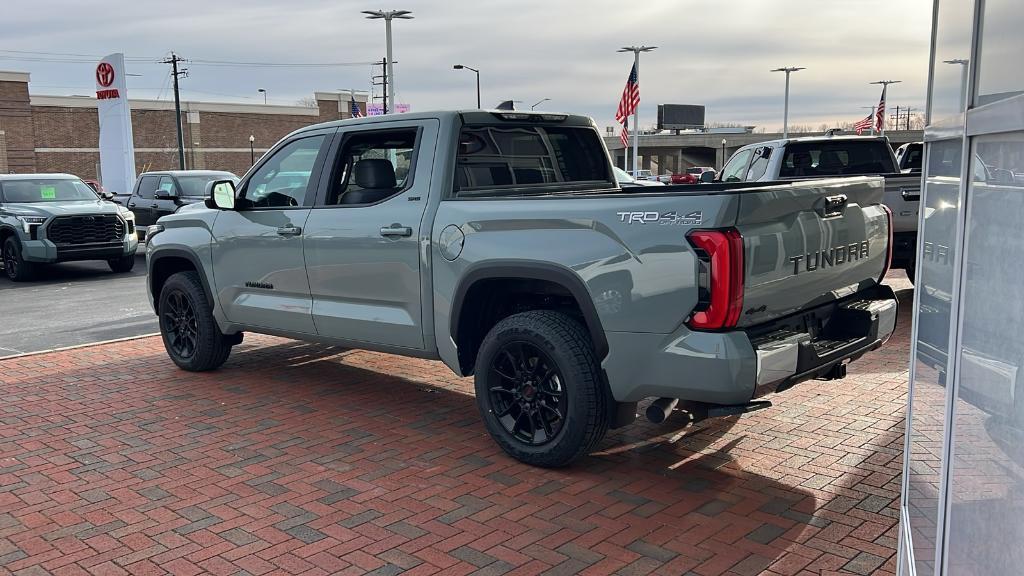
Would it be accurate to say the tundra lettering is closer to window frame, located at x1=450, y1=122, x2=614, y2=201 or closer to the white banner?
window frame, located at x1=450, y1=122, x2=614, y2=201

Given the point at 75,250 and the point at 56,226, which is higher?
the point at 56,226

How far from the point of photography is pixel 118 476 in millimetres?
4941

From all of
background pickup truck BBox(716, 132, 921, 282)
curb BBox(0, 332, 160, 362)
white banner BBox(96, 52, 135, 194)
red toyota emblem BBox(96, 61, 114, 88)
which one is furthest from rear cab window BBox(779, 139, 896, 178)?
red toyota emblem BBox(96, 61, 114, 88)

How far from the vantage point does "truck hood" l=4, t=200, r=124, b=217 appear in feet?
49.6

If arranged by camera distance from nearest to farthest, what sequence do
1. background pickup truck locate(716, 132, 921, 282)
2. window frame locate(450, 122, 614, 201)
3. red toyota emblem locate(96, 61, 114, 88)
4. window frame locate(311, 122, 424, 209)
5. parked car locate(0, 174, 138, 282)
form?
1. window frame locate(450, 122, 614, 201)
2. window frame locate(311, 122, 424, 209)
3. background pickup truck locate(716, 132, 921, 282)
4. parked car locate(0, 174, 138, 282)
5. red toyota emblem locate(96, 61, 114, 88)

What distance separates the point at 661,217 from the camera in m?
4.19

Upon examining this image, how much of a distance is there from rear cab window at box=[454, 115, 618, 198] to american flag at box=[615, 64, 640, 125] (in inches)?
1124

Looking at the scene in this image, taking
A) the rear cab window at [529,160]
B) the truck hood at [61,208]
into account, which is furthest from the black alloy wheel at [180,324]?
the truck hood at [61,208]

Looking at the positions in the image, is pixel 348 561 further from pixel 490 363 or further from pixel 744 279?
pixel 744 279

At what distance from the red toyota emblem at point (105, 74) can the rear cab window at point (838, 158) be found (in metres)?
27.8

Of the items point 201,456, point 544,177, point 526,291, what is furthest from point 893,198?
point 201,456

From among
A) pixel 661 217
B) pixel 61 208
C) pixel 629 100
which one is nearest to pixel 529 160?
pixel 661 217

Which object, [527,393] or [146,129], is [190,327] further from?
[146,129]

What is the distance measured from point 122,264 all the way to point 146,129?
5544 centimetres
